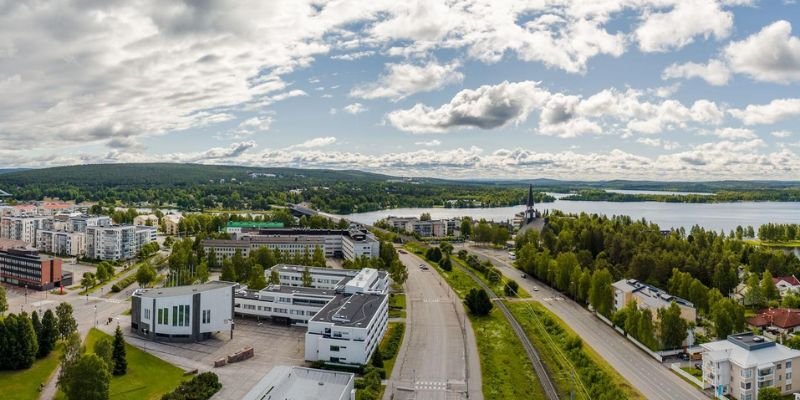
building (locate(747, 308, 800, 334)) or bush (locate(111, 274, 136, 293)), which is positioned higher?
building (locate(747, 308, 800, 334))

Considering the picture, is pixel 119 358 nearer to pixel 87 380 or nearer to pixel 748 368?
pixel 87 380

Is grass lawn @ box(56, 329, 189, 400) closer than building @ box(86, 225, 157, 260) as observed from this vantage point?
Yes

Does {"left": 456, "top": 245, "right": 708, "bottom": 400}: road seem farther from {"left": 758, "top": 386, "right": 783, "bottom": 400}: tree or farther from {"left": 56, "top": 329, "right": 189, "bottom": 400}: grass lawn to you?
{"left": 56, "top": 329, "right": 189, "bottom": 400}: grass lawn

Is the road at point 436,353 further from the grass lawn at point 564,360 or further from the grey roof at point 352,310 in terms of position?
the grass lawn at point 564,360

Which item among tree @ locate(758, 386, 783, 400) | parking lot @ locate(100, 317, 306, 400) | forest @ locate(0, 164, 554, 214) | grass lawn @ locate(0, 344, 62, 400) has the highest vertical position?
forest @ locate(0, 164, 554, 214)

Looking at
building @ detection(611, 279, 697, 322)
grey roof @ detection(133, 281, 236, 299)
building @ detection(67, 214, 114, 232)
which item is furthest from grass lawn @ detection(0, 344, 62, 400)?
building @ detection(67, 214, 114, 232)

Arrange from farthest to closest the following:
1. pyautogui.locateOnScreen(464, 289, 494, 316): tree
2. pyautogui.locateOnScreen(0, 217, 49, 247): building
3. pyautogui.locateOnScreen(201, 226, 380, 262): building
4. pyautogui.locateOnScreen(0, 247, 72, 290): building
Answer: pyautogui.locateOnScreen(0, 217, 49, 247): building → pyautogui.locateOnScreen(201, 226, 380, 262): building → pyautogui.locateOnScreen(0, 247, 72, 290): building → pyautogui.locateOnScreen(464, 289, 494, 316): tree

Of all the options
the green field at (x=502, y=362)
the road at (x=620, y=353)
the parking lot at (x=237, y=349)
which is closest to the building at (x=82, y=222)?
the parking lot at (x=237, y=349)

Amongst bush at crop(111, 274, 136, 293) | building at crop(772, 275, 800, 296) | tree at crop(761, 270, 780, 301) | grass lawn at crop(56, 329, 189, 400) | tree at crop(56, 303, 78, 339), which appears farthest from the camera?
bush at crop(111, 274, 136, 293)

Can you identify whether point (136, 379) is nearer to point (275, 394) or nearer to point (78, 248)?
point (275, 394)
